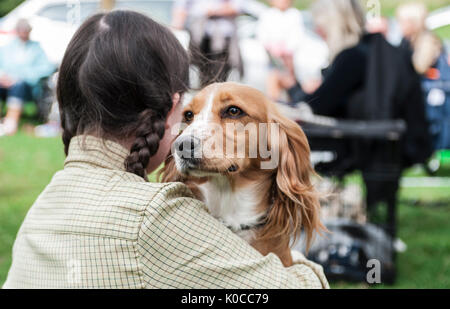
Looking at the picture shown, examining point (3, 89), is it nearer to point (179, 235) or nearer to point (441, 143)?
point (441, 143)

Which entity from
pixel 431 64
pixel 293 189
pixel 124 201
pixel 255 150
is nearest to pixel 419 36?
pixel 431 64

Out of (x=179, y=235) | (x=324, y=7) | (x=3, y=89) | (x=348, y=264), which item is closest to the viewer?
(x=179, y=235)

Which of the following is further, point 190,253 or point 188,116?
point 188,116

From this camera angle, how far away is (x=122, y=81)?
166 cm

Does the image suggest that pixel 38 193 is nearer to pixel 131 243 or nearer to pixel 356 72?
pixel 356 72

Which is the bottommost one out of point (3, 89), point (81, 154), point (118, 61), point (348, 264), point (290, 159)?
point (348, 264)

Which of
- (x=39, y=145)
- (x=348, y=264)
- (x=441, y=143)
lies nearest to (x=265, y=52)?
(x=441, y=143)

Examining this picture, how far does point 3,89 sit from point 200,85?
7.39 metres

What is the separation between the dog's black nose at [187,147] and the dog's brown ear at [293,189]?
0.33 meters

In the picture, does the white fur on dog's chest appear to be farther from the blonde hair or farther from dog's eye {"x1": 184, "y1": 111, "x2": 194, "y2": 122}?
the blonde hair

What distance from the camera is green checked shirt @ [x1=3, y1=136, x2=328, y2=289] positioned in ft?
4.66

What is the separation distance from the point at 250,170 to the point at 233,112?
9.3 inches

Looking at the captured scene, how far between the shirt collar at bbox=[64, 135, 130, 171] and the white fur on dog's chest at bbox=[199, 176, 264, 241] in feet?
1.51

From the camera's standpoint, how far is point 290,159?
1948 mm
